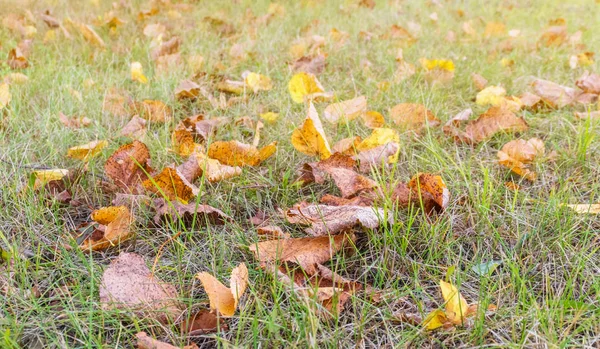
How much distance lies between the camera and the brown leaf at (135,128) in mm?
1603

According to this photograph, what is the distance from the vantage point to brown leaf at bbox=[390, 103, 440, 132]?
1656 mm

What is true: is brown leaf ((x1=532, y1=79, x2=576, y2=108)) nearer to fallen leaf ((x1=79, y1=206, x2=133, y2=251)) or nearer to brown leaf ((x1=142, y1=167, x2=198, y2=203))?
brown leaf ((x1=142, y1=167, x2=198, y2=203))

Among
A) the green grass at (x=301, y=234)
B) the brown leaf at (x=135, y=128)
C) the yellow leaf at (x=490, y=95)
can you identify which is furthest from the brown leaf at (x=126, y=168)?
the yellow leaf at (x=490, y=95)

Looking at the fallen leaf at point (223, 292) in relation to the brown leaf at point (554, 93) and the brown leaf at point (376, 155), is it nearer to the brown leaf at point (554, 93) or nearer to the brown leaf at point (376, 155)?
the brown leaf at point (376, 155)

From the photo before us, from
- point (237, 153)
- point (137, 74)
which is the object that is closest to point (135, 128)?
point (237, 153)

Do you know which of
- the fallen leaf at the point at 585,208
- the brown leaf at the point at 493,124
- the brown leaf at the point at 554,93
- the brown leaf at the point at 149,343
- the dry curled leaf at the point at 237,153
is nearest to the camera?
the brown leaf at the point at 149,343

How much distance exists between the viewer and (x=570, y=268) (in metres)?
1.04

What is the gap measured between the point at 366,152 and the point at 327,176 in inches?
5.7

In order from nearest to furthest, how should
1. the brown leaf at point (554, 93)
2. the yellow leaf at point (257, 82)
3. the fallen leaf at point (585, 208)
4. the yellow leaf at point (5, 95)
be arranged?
the fallen leaf at point (585, 208) → the yellow leaf at point (5, 95) → the brown leaf at point (554, 93) → the yellow leaf at point (257, 82)

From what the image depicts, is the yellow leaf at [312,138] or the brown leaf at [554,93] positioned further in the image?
the brown leaf at [554,93]

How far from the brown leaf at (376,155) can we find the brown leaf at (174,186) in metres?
0.48

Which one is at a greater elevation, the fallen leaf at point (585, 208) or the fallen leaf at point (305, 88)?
the fallen leaf at point (305, 88)

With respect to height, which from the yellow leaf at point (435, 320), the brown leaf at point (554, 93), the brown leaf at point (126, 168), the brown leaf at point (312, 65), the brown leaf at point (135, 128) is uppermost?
the brown leaf at point (126, 168)

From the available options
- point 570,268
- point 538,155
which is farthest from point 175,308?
point 538,155
